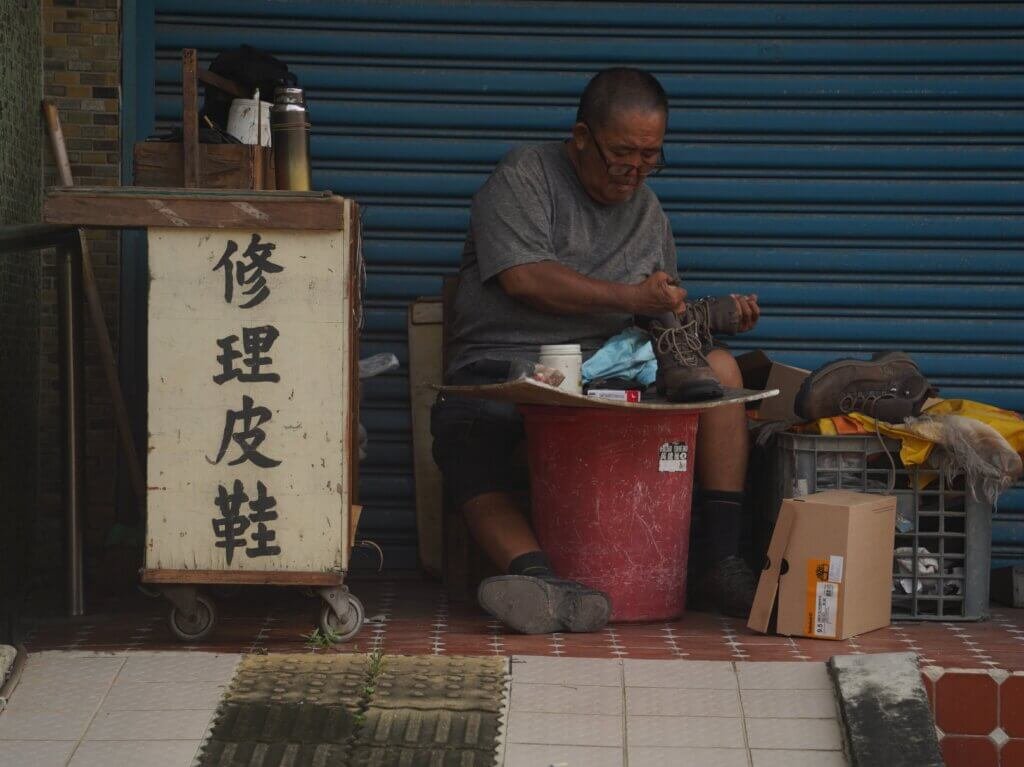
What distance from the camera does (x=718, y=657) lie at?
13.1 ft

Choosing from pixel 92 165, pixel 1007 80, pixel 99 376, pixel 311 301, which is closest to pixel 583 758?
pixel 311 301

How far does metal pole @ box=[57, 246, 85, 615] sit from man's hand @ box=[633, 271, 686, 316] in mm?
1880

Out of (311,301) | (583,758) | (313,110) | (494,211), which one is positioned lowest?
(583,758)

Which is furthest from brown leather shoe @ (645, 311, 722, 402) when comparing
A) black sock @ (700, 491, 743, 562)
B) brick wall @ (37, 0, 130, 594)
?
brick wall @ (37, 0, 130, 594)

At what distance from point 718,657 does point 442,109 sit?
2.57m

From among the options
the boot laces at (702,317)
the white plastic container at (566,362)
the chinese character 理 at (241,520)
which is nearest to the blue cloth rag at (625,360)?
the boot laces at (702,317)

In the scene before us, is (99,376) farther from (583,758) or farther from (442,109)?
(583,758)

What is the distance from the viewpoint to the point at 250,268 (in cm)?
387

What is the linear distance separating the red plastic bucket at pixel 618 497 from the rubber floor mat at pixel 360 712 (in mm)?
720

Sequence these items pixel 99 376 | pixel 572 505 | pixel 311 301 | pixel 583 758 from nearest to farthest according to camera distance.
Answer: pixel 583 758 → pixel 311 301 → pixel 572 505 → pixel 99 376

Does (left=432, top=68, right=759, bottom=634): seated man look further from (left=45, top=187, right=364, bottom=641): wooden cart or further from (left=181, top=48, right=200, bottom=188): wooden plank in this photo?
(left=181, top=48, right=200, bottom=188): wooden plank

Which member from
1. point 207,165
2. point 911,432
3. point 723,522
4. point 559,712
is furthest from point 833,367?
point 207,165

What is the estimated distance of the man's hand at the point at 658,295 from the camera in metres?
4.40

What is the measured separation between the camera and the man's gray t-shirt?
15.1 ft
